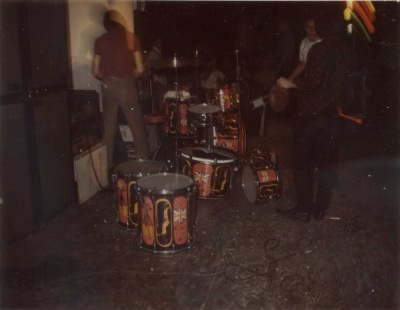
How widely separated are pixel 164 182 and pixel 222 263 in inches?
37.3

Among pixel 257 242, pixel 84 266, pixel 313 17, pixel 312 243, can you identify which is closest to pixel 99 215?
pixel 84 266

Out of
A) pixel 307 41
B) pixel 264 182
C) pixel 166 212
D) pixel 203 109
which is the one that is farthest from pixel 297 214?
pixel 203 109

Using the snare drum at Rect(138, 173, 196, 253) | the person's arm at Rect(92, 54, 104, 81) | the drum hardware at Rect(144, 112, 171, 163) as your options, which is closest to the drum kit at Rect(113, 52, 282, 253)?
the snare drum at Rect(138, 173, 196, 253)

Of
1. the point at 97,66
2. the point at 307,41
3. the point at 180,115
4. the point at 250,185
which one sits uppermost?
the point at 307,41

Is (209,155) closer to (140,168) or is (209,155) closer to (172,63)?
(140,168)

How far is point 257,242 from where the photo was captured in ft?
15.0

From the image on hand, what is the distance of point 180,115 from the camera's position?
740 centimetres

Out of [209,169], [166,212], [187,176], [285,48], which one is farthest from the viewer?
[285,48]

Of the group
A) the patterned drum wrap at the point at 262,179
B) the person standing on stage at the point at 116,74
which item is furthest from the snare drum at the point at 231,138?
the person standing on stage at the point at 116,74

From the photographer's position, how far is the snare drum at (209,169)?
18.0 ft

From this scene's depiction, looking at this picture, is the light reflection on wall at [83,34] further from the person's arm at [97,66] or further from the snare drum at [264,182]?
the snare drum at [264,182]

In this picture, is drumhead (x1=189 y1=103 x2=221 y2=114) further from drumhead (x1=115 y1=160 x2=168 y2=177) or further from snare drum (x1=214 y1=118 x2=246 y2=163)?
drumhead (x1=115 y1=160 x2=168 y2=177)

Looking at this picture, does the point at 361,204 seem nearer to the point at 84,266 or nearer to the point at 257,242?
the point at 257,242

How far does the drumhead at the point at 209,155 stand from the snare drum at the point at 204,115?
2.85 feet
